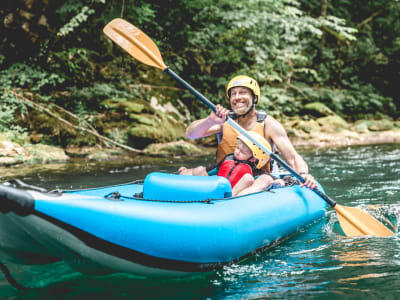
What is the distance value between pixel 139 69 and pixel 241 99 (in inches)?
289

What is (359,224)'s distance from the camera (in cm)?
325

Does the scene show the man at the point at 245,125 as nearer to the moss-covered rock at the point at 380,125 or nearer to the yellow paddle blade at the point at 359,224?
the yellow paddle blade at the point at 359,224

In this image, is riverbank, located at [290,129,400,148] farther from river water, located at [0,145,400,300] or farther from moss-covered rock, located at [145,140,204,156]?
river water, located at [0,145,400,300]

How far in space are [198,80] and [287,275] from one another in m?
9.13

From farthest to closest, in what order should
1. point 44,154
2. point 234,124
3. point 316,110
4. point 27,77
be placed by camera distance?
point 316,110 < point 27,77 < point 44,154 < point 234,124

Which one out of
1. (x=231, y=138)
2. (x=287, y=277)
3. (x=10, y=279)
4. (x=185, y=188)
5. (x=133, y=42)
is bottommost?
(x=287, y=277)

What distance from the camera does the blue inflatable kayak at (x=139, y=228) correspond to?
1948 mm

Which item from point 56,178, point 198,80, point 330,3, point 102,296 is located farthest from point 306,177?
point 330,3

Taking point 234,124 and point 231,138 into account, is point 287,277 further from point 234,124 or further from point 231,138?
point 231,138

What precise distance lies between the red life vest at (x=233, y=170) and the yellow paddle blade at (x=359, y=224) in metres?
0.87

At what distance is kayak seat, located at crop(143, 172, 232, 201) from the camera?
268 centimetres

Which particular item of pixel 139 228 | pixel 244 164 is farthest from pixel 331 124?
pixel 139 228

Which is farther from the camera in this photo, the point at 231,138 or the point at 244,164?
the point at 231,138

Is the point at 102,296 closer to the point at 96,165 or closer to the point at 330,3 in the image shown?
the point at 96,165
